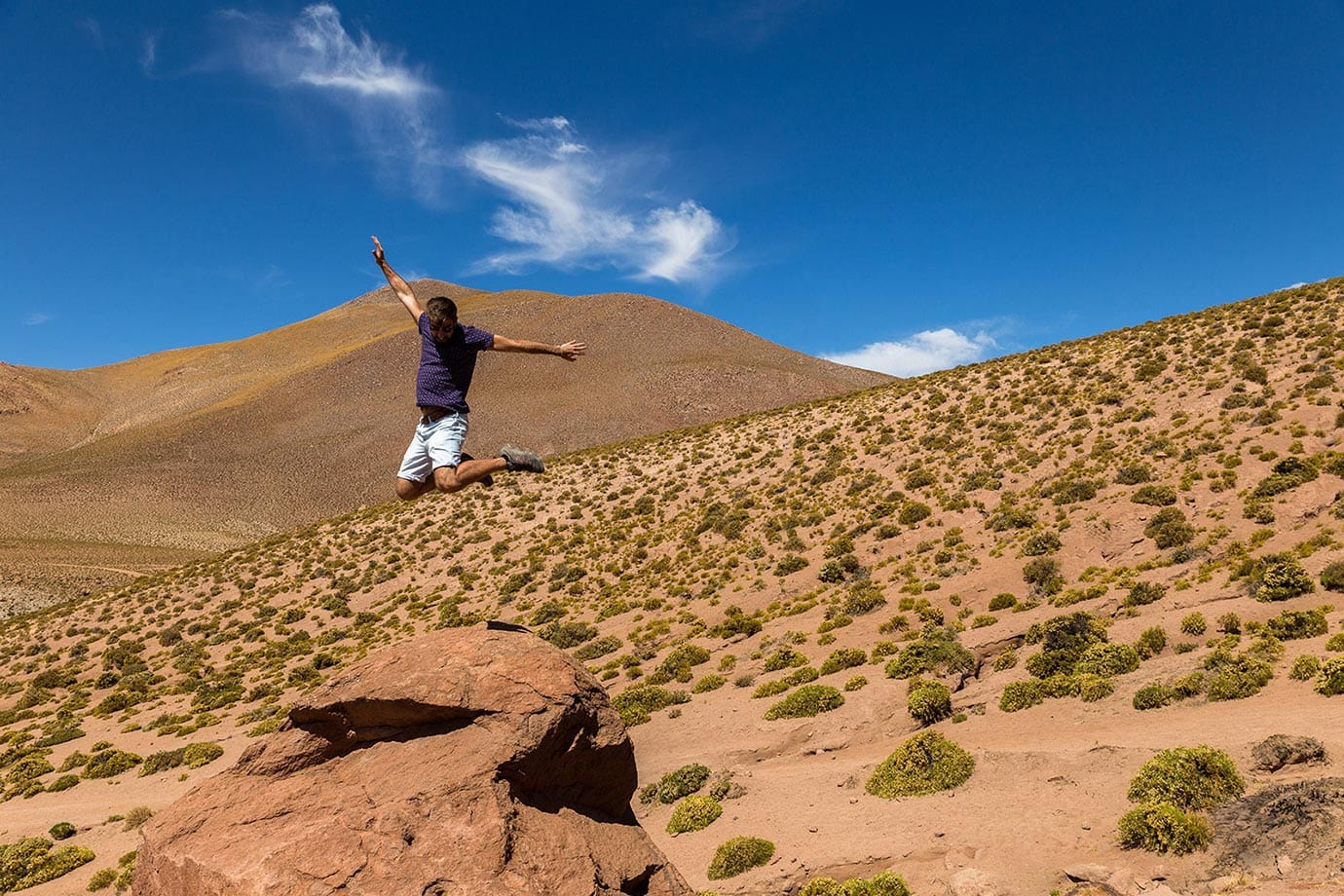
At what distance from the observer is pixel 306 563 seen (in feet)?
165

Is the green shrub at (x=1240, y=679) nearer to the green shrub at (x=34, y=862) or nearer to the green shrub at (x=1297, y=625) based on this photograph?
the green shrub at (x=1297, y=625)

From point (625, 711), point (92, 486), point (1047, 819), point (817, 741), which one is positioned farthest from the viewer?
point (92, 486)

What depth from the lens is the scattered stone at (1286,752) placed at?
35.0 ft

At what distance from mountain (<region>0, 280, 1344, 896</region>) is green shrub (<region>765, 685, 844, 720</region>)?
0.09 meters

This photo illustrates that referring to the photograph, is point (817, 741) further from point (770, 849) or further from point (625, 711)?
point (625, 711)

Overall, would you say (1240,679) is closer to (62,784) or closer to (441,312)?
(441,312)

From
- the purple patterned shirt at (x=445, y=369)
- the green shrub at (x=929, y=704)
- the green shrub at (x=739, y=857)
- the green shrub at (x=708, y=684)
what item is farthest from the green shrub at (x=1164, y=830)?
the green shrub at (x=708, y=684)

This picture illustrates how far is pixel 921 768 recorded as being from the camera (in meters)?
14.6

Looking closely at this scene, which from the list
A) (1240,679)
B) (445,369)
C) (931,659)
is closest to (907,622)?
(931,659)

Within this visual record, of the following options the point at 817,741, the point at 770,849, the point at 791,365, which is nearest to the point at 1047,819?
the point at 770,849

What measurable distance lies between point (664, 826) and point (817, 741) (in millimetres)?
4266

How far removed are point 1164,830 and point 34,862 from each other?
79.7 ft

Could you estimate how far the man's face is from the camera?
26.9 feet

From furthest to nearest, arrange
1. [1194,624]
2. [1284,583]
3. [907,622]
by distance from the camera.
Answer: [907,622] → [1284,583] → [1194,624]
